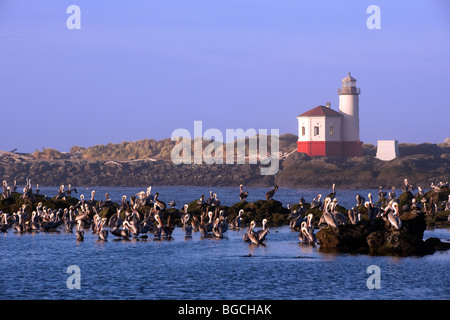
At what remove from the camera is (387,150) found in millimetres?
124125

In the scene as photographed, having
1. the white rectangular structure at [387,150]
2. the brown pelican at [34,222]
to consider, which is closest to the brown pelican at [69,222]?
the brown pelican at [34,222]

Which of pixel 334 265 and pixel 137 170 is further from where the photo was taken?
pixel 137 170

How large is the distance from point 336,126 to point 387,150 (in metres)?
15.4

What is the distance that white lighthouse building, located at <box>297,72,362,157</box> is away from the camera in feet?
→ 370

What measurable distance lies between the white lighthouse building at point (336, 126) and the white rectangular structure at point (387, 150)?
9.41 metres

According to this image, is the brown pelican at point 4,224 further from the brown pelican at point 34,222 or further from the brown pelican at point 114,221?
the brown pelican at point 114,221

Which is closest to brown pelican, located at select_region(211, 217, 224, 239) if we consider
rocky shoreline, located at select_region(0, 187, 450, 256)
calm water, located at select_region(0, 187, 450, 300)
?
rocky shoreline, located at select_region(0, 187, 450, 256)

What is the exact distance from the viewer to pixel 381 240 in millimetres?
31078

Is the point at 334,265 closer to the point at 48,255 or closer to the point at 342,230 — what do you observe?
the point at 342,230

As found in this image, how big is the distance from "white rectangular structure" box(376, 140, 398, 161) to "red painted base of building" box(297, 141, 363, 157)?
847 centimetres

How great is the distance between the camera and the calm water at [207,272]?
77.3 feet

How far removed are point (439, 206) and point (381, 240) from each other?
795 inches
